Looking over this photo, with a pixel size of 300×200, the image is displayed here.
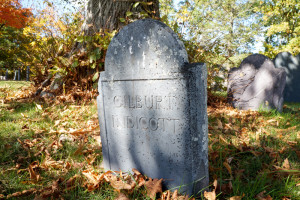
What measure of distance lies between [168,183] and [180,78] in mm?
879

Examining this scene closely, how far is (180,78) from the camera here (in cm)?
150

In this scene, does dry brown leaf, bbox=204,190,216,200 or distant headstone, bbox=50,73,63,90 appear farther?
distant headstone, bbox=50,73,63,90

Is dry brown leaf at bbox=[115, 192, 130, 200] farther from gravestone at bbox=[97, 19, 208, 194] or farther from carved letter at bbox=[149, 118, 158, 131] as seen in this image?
carved letter at bbox=[149, 118, 158, 131]

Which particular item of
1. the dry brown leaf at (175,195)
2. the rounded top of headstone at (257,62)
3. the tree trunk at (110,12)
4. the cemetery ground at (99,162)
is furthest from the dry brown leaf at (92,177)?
the rounded top of headstone at (257,62)

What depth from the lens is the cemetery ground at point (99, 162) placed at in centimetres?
160

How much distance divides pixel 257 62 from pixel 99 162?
4306mm

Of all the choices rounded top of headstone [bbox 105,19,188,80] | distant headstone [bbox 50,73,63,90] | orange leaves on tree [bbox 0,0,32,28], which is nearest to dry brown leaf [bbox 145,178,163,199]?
rounded top of headstone [bbox 105,19,188,80]

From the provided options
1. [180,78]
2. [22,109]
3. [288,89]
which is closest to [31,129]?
[22,109]

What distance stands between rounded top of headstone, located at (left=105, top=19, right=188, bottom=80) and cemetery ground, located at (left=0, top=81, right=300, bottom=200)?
891 mm

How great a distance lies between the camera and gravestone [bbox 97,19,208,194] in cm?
150

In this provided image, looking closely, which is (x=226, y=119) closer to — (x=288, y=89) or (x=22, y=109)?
(x=22, y=109)

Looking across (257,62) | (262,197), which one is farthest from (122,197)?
(257,62)

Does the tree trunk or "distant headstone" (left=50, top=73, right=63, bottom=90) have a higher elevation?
the tree trunk

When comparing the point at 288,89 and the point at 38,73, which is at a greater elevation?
the point at 38,73
